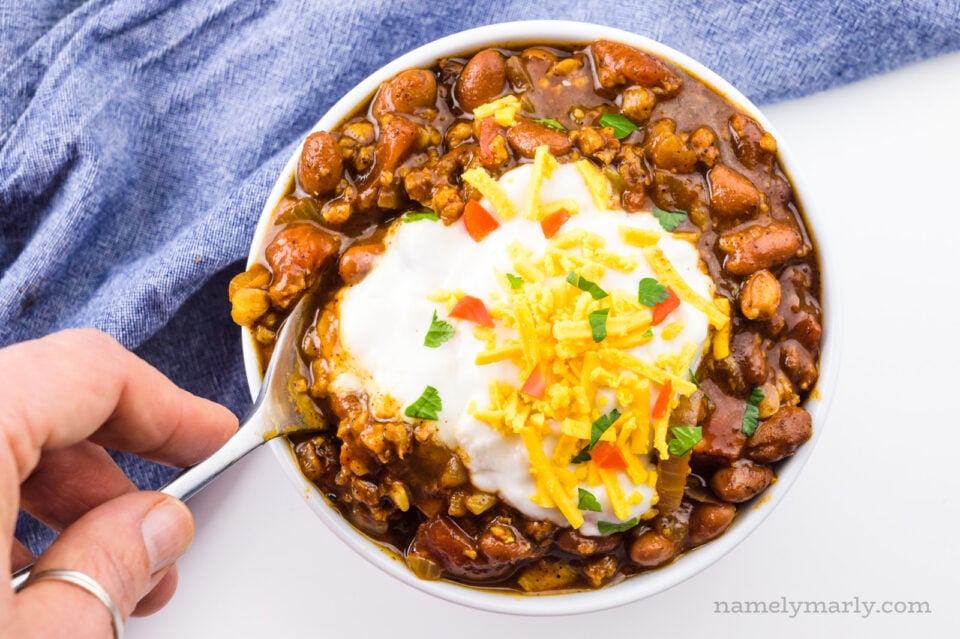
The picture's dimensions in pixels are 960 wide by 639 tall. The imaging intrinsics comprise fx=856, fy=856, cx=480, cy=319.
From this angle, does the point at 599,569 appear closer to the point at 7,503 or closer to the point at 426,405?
the point at 426,405

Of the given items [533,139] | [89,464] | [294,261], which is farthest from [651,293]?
[89,464]

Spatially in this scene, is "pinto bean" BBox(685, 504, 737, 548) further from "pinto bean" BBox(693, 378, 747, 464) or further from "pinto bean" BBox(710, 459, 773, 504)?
"pinto bean" BBox(693, 378, 747, 464)

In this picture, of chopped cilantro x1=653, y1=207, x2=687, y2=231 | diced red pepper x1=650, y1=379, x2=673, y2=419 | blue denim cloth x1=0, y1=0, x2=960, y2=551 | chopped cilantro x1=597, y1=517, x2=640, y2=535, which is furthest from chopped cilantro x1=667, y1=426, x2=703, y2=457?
blue denim cloth x1=0, y1=0, x2=960, y2=551

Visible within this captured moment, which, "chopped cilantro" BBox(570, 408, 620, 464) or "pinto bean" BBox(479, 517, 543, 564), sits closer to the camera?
"chopped cilantro" BBox(570, 408, 620, 464)

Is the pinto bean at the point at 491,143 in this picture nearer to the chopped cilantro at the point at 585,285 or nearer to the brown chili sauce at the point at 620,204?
the brown chili sauce at the point at 620,204

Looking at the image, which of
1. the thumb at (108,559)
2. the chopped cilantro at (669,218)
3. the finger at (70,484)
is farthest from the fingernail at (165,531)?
the chopped cilantro at (669,218)

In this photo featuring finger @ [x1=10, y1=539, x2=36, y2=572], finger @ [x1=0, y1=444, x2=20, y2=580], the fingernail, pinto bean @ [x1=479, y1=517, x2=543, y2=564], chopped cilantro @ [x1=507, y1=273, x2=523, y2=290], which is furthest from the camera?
finger @ [x1=10, y1=539, x2=36, y2=572]
